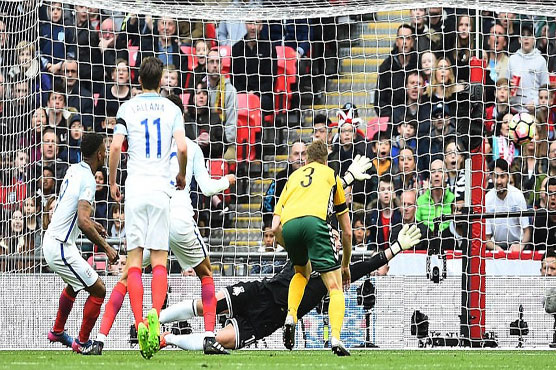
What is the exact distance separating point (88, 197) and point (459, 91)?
16.6 ft

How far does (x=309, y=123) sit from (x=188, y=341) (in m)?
5.31

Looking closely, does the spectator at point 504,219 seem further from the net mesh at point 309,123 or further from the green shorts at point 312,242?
the green shorts at point 312,242

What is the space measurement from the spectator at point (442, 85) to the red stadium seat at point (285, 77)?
5.46 ft

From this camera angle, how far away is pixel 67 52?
12.8 metres

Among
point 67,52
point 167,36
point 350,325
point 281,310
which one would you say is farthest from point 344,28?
point 281,310

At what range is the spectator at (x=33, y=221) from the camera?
11422mm

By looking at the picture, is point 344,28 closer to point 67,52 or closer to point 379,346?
point 67,52

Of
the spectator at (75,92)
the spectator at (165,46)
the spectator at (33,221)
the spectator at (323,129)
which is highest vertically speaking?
the spectator at (165,46)

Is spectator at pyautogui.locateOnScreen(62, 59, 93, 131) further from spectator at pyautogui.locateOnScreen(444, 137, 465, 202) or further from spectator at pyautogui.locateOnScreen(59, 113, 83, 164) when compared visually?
spectator at pyautogui.locateOnScreen(444, 137, 465, 202)

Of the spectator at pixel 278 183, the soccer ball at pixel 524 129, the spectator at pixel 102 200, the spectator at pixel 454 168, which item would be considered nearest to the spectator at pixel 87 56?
the spectator at pixel 102 200

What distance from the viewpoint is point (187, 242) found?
343 inches

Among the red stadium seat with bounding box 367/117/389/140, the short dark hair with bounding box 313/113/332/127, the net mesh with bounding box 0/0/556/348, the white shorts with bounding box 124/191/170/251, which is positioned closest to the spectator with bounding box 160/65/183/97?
the net mesh with bounding box 0/0/556/348

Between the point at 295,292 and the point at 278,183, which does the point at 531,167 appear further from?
the point at 295,292

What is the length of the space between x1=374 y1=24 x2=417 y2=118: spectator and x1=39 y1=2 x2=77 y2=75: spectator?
3649mm
